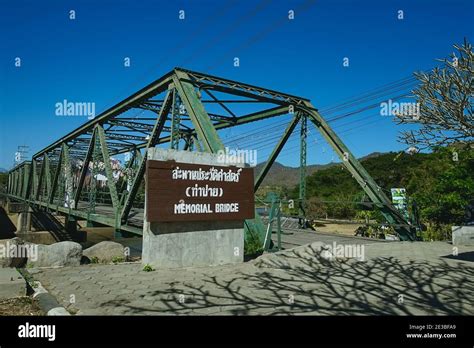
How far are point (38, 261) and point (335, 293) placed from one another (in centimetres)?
573

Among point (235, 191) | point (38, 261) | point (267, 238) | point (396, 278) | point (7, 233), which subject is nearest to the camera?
point (396, 278)

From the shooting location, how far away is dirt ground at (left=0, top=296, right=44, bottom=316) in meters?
4.51

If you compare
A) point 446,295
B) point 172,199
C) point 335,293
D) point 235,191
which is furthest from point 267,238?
point 446,295

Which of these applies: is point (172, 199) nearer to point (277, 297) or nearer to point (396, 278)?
point (277, 297)

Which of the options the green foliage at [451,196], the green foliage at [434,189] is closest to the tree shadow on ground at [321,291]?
the green foliage at [434,189]

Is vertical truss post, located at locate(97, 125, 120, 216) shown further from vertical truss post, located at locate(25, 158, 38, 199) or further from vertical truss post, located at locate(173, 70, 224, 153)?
vertical truss post, located at locate(25, 158, 38, 199)

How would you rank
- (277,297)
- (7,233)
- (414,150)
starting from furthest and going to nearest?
1. (7,233)
2. (414,150)
3. (277,297)

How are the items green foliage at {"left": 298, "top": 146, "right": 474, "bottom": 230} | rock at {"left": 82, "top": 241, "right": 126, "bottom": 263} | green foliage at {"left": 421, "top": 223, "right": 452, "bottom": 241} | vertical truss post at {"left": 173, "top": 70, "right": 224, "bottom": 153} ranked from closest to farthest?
rock at {"left": 82, "top": 241, "right": 126, "bottom": 263}, vertical truss post at {"left": 173, "top": 70, "right": 224, "bottom": 153}, green foliage at {"left": 421, "top": 223, "right": 452, "bottom": 241}, green foliage at {"left": 298, "top": 146, "right": 474, "bottom": 230}

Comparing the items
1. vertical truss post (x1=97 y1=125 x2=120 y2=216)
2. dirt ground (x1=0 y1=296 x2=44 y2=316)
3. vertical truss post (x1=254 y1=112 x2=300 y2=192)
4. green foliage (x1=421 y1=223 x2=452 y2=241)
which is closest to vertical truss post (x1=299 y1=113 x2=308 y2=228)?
vertical truss post (x1=254 y1=112 x2=300 y2=192)

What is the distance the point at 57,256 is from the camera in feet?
23.8

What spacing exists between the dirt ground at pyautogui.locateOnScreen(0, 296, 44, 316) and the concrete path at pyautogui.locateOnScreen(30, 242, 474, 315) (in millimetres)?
353

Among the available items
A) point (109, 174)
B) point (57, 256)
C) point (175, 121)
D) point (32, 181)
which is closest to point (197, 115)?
point (175, 121)

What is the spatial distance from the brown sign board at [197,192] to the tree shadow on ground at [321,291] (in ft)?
4.11

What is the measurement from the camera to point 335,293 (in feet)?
17.7
